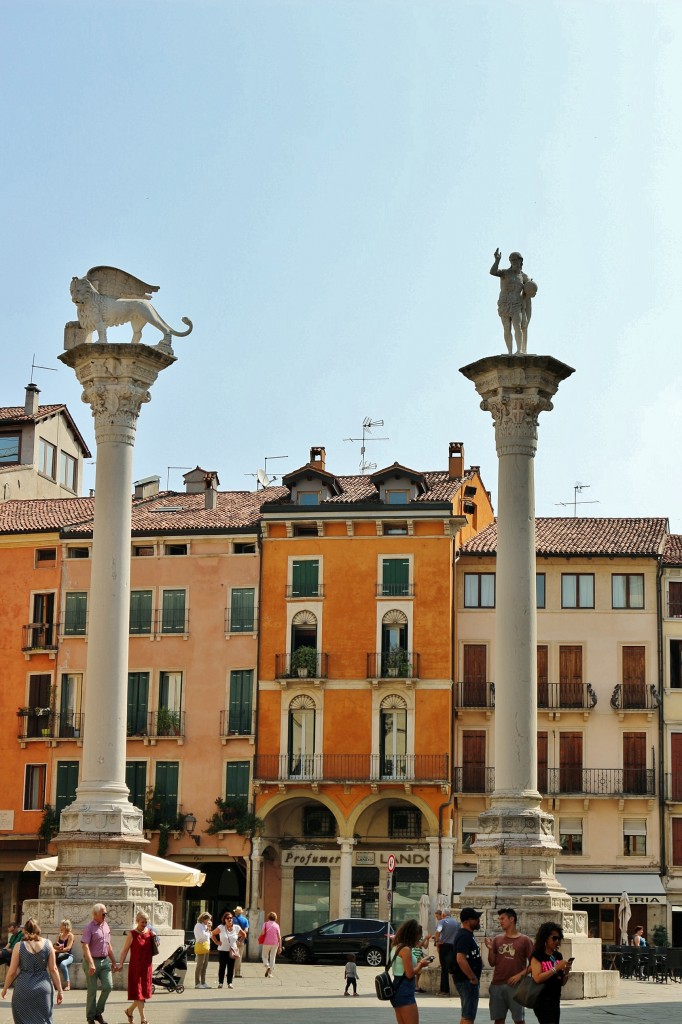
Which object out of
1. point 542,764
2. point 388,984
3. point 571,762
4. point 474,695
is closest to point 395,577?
point 474,695

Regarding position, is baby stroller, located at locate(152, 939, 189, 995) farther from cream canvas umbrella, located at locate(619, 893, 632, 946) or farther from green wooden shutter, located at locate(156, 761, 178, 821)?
green wooden shutter, located at locate(156, 761, 178, 821)

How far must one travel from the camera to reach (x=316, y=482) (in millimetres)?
67062

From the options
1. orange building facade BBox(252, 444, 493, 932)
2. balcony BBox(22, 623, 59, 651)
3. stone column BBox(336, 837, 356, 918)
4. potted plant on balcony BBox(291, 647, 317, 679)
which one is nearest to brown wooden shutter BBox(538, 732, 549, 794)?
orange building facade BBox(252, 444, 493, 932)

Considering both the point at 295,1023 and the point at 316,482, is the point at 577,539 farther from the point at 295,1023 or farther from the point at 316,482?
the point at 295,1023

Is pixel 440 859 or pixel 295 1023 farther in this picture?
pixel 440 859

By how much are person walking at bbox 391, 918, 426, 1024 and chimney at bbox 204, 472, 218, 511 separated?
171ft

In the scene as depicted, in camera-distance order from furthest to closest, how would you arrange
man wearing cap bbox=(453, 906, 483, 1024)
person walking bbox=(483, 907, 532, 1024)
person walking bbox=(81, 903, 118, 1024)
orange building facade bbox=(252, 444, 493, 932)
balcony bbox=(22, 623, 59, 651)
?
1. balcony bbox=(22, 623, 59, 651)
2. orange building facade bbox=(252, 444, 493, 932)
3. person walking bbox=(81, 903, 118, 1024)
4. man wearing cap bbox=(453, 906, 483, 1024)
5. person walking bbox=(483, 907, 532, 1024)

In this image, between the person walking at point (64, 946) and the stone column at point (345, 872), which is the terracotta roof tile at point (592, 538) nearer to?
the stone column at point (345, 872)

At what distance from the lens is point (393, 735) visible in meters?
63.3

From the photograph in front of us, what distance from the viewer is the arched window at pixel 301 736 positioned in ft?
208

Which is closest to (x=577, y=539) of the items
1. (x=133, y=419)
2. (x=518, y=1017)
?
(x=133, y=419)

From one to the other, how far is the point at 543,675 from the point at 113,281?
34348 millimetres

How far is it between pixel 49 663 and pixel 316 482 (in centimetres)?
1212

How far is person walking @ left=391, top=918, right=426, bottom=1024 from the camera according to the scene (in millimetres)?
17953
